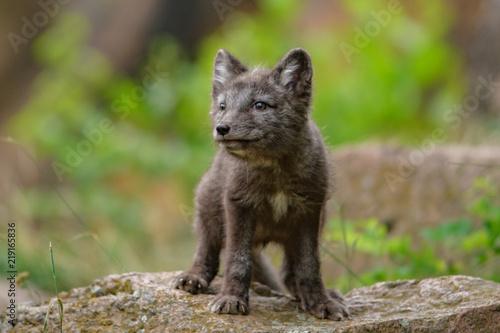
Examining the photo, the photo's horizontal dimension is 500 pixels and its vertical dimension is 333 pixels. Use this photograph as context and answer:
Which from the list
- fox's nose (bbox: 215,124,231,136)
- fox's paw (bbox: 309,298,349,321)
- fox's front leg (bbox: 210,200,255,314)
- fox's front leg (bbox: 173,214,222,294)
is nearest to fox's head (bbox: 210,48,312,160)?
fox's nose (bbox: 215,124,231,136)

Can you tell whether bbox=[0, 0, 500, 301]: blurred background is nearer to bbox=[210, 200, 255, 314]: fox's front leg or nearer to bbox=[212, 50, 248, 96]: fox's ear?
bbox=[212, 50, 248, 96]: fox's ear

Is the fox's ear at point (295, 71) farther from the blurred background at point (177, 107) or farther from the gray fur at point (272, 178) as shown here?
the blurred background at point (177, 107)

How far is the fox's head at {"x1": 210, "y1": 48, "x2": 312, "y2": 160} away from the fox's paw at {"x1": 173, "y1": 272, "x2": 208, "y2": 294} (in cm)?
105

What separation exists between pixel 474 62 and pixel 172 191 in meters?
6.35

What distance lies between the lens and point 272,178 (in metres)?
5.35

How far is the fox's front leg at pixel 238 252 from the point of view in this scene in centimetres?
513

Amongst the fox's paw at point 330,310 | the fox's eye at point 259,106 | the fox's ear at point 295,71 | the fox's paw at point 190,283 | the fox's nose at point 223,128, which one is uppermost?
the fox's ear at point 295,71

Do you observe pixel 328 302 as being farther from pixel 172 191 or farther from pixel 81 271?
pixel 172 191

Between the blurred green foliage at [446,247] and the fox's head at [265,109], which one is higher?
the fox's head at [265,109]

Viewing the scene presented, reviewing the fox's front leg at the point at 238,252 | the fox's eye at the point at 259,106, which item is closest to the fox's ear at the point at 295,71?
the fox's eye at the point at 259,106

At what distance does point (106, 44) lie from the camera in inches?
688

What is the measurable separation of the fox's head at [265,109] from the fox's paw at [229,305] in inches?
42.1

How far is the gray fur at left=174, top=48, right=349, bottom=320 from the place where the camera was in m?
5.16

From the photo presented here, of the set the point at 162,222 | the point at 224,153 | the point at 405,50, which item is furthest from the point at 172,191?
the point at 224,153
